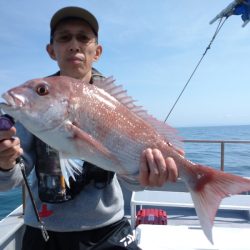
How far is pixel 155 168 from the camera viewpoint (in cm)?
182

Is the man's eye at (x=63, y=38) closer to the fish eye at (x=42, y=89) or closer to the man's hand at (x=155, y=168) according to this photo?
the fish eye at (x=42, y=89)

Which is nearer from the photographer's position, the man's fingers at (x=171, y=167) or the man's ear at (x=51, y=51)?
the man's fingers at (x=171, y=167)

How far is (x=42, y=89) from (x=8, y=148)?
37 centimetres

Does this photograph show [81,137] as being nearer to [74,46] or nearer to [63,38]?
[74,46]

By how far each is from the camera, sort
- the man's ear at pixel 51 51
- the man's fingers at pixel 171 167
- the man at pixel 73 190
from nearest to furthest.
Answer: the man's fingers at pixel 171 167 → the man at pixel 73 190 → the man's ear at pixel 51 51

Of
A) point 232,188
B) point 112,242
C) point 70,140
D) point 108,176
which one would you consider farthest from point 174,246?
point 70,140

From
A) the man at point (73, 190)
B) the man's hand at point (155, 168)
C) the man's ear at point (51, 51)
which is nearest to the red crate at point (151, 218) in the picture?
the man at point (73, 190)

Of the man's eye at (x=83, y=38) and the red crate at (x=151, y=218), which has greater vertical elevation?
the man's eye at (x=83, y=38)

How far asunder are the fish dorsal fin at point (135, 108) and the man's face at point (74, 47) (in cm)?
39

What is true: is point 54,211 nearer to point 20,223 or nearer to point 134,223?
point 20,223

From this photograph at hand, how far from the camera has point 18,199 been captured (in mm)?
9547

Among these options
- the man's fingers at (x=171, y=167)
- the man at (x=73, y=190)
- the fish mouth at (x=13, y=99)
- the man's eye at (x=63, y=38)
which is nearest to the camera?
the fish mouth at (x=13, y=99)

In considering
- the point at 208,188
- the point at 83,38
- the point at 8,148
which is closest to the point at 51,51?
the point at 83,38

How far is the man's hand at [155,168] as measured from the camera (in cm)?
180
